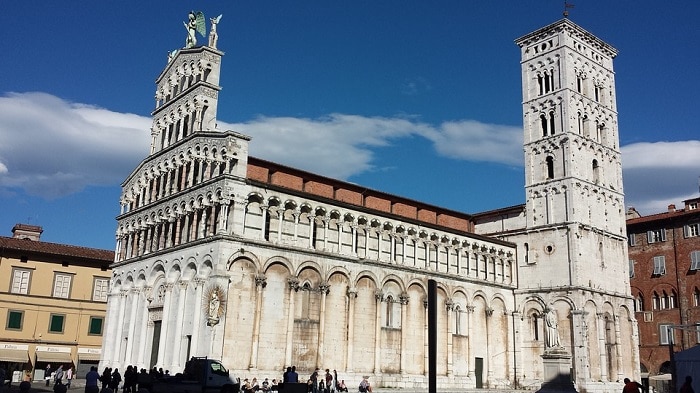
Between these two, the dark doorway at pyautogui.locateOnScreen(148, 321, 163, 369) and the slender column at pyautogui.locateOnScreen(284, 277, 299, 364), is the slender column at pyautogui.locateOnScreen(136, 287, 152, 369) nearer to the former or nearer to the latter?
the dark doorway at pyautogui.locateOnScreen(148, 321, 163, 369)

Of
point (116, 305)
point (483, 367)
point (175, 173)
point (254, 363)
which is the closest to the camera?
point (254, 363)

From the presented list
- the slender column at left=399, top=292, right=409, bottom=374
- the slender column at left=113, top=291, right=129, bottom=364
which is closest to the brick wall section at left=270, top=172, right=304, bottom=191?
the slender column at left=399, top=292, right=409, bottom=374

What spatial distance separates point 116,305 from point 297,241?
14.1 m

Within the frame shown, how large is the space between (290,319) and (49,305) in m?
23.3

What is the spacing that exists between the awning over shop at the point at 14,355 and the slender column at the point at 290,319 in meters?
22.7

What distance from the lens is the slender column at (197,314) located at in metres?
31.5

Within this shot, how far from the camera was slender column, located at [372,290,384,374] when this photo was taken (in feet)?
121

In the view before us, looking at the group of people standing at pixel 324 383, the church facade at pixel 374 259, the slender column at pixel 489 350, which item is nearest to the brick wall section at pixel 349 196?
the church facade at pixel 374 259

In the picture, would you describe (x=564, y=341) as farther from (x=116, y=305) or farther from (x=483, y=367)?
(x=116, y=305)

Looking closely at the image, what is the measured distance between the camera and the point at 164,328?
3488 centimetres

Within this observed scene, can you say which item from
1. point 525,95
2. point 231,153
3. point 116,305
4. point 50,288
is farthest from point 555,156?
point 50,288

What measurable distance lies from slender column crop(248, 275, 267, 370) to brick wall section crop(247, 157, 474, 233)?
5.87m

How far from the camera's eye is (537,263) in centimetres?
4631

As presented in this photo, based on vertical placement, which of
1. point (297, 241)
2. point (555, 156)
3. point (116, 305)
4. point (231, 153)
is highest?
point (555, 156)
